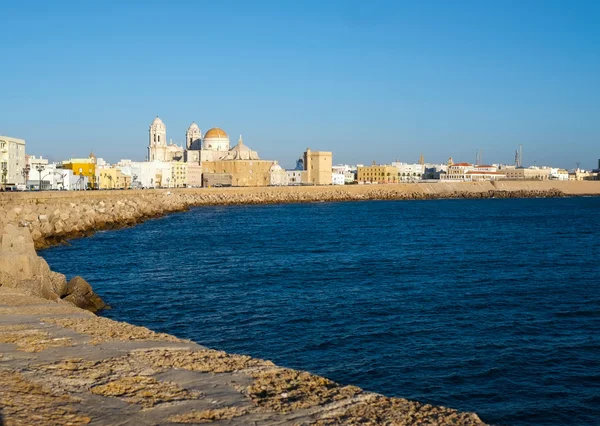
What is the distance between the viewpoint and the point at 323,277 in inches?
706

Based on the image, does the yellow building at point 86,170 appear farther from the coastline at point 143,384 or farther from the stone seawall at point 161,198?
the coastline at point 143,384

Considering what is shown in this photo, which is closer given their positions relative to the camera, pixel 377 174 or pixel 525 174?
pixel 377 174

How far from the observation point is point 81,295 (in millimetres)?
12953

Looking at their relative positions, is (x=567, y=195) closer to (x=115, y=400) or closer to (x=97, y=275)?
(x=97, y=275)

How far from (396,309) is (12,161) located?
4521 cm

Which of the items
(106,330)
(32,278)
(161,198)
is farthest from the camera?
(161,198)

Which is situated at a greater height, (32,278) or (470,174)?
(470,174)

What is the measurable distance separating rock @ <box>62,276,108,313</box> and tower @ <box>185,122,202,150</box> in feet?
290

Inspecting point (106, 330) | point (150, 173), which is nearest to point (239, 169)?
point (150, 173)

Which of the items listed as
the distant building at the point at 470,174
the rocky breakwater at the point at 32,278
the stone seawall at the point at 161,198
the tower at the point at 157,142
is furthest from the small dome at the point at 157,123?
the rocky breakwater at the point at 32,278

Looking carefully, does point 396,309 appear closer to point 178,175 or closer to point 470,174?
point 178,175

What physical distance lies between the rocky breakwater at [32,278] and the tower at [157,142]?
267 feet

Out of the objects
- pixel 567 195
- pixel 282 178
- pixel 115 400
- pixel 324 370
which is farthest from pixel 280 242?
pixel 567 195

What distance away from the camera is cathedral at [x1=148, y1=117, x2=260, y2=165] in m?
93.6
